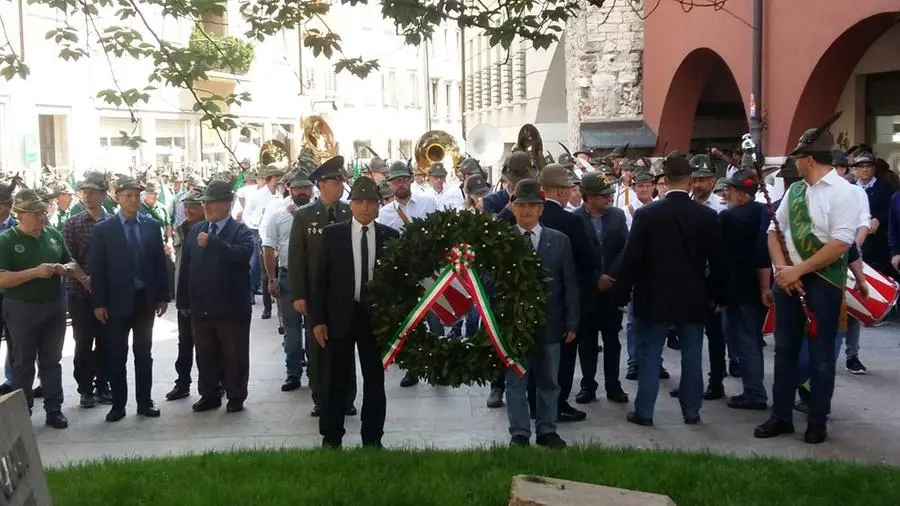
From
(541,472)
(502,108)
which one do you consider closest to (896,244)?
(541,472)

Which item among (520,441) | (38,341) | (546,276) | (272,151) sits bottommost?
(520,441)

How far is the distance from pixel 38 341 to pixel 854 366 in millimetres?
7624

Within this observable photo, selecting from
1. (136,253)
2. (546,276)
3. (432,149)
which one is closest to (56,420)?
(136,253)

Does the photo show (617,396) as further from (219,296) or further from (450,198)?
(450,198)

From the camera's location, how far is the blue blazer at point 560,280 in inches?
310

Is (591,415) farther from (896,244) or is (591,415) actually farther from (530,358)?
(896,244)

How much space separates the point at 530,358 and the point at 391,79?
2095 inches

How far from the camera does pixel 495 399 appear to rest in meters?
9.48

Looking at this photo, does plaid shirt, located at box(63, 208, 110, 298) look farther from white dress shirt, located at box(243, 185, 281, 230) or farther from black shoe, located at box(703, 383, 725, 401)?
white dress shirt, located at box(243, 185, 281, 230)

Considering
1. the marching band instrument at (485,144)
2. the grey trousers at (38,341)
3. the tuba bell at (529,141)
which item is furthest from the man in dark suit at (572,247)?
the marching band instrument at (485,144)

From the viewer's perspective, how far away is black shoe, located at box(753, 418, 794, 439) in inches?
319

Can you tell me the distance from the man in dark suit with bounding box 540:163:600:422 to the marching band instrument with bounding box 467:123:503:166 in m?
15.9

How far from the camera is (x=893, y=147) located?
16719mm

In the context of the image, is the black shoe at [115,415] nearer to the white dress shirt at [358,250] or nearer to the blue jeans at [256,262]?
the white dress shirt at [358,250]
